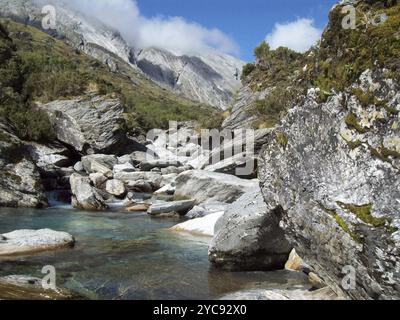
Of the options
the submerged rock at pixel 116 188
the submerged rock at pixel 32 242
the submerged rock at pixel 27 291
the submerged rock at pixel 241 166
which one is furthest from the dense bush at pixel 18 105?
the submerged rock at pixel 27 291

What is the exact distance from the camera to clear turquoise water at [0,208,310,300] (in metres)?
10.3

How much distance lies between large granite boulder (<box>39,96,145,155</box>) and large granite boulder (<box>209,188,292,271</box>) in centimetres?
3012

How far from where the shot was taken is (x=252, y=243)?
11.9 meters

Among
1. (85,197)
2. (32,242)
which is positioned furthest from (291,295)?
(85,197)

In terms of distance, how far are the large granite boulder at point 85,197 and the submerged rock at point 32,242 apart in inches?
385

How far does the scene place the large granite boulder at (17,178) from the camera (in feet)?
79.6

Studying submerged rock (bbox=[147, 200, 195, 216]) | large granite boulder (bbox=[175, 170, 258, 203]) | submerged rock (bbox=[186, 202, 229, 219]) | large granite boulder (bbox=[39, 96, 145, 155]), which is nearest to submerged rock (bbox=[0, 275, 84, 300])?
submerged rock (bbox=[186, 202, 229, 219])

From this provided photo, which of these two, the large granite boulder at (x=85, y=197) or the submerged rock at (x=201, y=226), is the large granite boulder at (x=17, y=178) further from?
the submerged rock at (x=201, y=226)

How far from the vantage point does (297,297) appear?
8.65 meters

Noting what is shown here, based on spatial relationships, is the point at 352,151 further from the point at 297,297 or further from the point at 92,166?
the point at 92,166

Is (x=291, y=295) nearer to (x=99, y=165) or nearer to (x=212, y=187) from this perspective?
(x=212, y=187)
